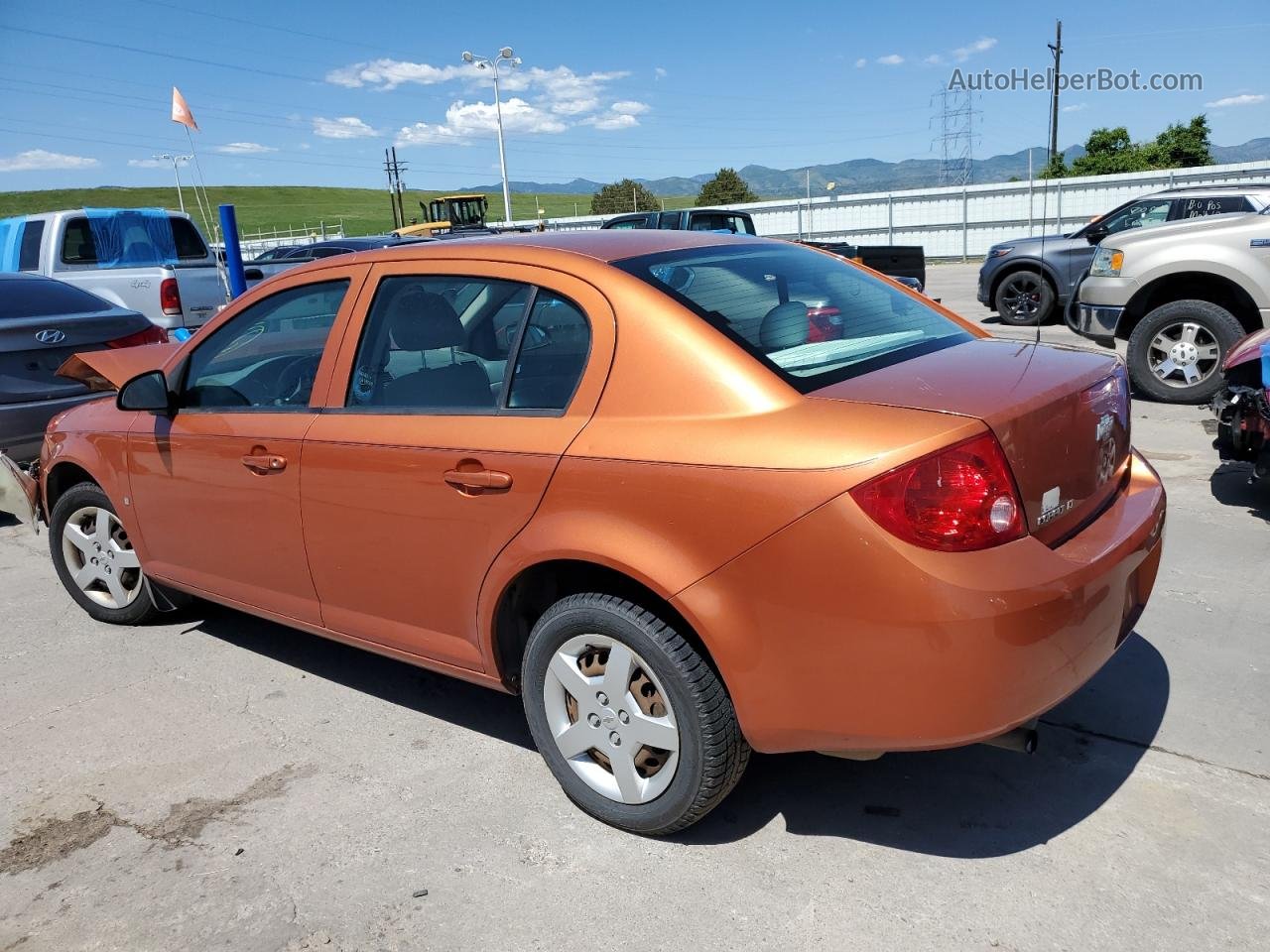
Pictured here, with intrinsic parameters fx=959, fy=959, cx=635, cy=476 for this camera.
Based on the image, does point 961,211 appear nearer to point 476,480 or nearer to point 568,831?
point 476,480

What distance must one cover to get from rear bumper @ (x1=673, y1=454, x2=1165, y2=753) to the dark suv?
9.54 meters

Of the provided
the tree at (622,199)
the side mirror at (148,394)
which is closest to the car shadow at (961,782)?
the side mirror at (148,394)

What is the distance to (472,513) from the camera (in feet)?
9.16

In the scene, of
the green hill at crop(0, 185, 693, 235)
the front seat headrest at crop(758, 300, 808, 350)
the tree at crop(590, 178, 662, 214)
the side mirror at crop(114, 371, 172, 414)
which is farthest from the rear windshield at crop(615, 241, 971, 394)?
the green hill at crop(0, 185, 693, 235)

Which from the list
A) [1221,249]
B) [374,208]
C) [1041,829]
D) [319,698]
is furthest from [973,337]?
[374,208]

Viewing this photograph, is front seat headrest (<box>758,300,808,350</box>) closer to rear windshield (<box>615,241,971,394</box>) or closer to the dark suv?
rear windshield (<box>615,241,971,394</box>)

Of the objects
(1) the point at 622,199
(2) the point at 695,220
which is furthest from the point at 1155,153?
(2) the point at 695,220

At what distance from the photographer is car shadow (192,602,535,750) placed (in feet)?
11.6

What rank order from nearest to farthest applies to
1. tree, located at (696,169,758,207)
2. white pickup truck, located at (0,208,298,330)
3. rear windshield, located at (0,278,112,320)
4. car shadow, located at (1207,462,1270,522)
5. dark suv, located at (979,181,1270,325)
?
car shadow, located at (1207,462,1270,522), rear windshield, located at (0,278,112,320), white pickup truck, located at (0,208,298,330), dark suv, located at (979,181,1270,325), tree, located at (696,169,758,207)

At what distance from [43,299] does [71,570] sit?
300 cm

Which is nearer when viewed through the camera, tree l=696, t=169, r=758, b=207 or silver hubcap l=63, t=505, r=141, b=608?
silver hubcap l=63, t=505, r=141, b=608

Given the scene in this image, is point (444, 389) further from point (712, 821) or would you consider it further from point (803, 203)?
point (803, 203)

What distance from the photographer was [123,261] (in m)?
10.8

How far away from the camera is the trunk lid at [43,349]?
6.20 meters
